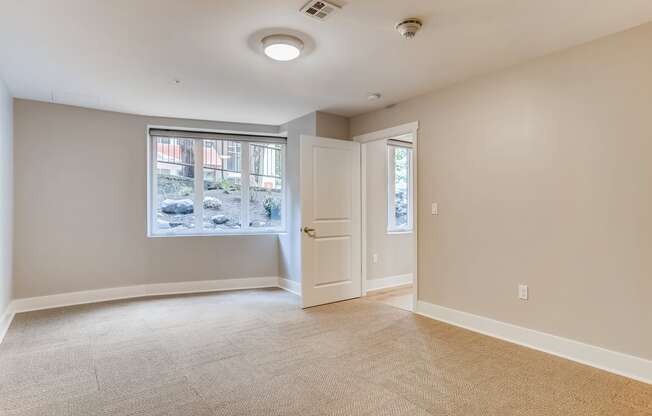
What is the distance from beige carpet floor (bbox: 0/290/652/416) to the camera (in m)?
2.13

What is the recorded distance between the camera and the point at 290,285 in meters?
5.13

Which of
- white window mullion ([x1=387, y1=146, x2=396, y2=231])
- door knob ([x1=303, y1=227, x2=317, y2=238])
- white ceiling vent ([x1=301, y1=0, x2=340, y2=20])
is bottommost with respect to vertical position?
door knob ([x1=303, y1=227, x2=317, y2=238])

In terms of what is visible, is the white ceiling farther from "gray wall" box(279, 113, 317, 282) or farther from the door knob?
the door knob

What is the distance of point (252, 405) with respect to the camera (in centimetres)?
213

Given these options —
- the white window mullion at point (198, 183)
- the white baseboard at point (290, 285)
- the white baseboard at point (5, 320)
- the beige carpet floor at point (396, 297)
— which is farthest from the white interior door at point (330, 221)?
the white baseboard at point (5, 320)

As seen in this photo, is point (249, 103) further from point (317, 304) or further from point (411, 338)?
point (411, 338)

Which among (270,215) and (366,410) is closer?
(366,410)

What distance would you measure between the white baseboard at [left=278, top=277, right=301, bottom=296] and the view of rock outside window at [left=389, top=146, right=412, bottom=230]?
168 centimetres

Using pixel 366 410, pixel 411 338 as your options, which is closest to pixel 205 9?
pixel 366 410

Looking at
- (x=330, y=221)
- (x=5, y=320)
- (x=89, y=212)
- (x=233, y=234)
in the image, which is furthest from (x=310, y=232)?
(x=5, y=320)

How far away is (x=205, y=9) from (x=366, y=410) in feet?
8.35

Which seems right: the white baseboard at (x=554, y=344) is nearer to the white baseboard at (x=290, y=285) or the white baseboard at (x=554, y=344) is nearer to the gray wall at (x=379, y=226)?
the gray wall at (x=379, y=226)

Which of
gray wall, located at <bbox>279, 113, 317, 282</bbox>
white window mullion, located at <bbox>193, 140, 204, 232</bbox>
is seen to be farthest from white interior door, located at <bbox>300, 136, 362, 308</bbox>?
white window mullion, located at <bbox>193, 140, 204, 232</bbox>

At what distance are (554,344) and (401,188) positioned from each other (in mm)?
3224
